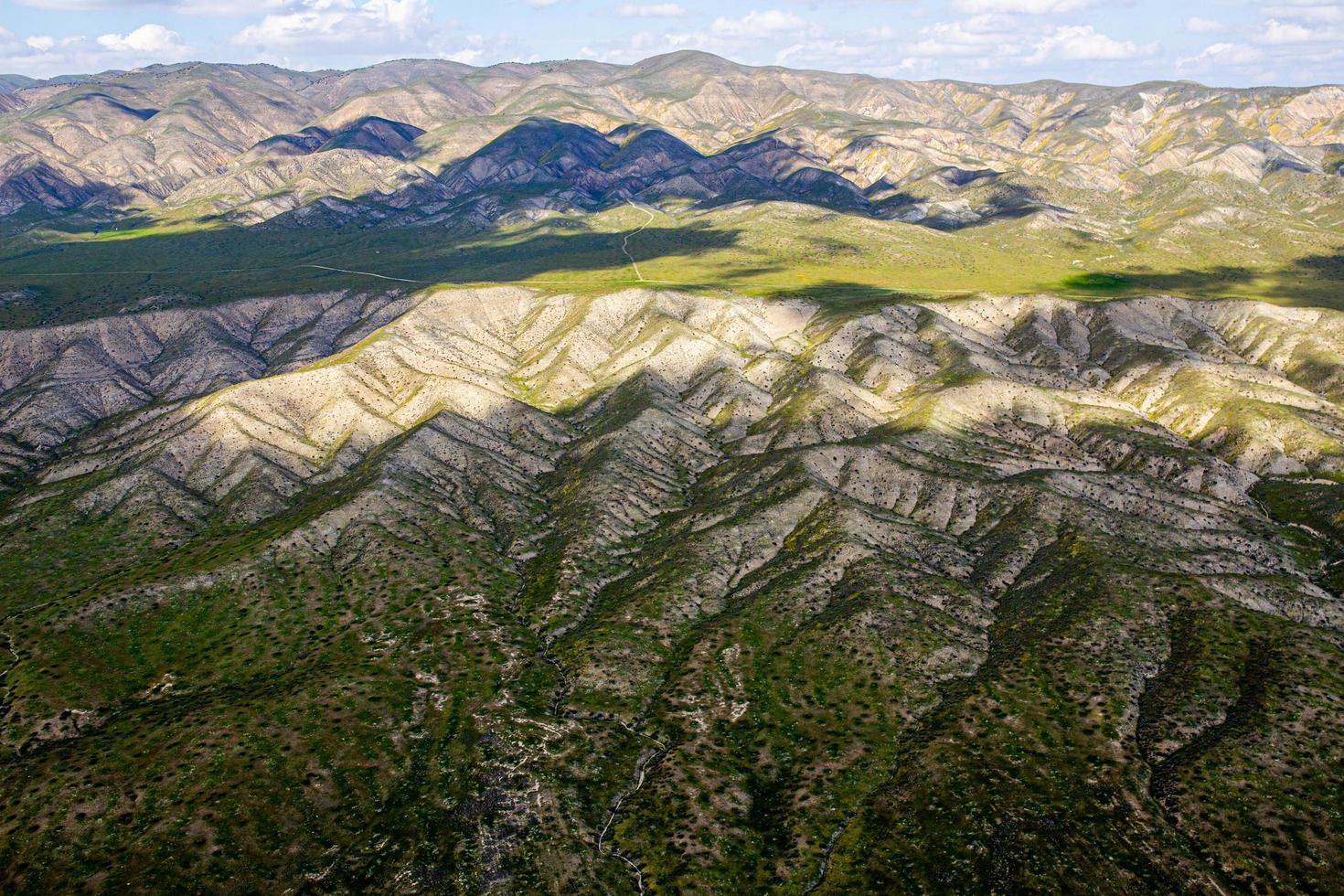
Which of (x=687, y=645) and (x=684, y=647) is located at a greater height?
(x=687, y=645)

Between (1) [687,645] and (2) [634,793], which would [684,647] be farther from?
(2) [634,793]

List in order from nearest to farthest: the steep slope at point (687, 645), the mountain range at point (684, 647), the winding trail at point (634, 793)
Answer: the mountain range at point (684, 647), the steep slope at point (687, 645), the winding trail at point (634, 793)

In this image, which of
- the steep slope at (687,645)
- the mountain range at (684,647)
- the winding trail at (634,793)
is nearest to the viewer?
the mountain range at (684,647)

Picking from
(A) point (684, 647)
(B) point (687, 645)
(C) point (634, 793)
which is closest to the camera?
(C) point (634, 793)

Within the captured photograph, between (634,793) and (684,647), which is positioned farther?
(684,647)

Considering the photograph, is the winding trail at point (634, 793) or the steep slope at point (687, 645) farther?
the winding trail at point (634, 793)

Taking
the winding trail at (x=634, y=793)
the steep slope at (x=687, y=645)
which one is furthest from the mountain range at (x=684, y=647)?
the steep slope at (x=687, y=645)

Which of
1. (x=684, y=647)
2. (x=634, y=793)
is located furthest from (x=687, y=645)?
(x=634, y=793)

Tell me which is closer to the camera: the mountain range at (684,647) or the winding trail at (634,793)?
the mountain range at (684,647)

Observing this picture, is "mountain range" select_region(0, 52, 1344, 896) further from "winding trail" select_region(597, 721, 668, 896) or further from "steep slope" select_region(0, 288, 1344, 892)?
"steep slope" select_region(0, 288, 1344, 892)

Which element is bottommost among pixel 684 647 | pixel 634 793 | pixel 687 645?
pixel 684 647

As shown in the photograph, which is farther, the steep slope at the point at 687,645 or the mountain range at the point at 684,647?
the steep slope at the point at 687,645

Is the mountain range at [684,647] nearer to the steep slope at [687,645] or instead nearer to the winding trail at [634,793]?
the winding trail at [634,793]
